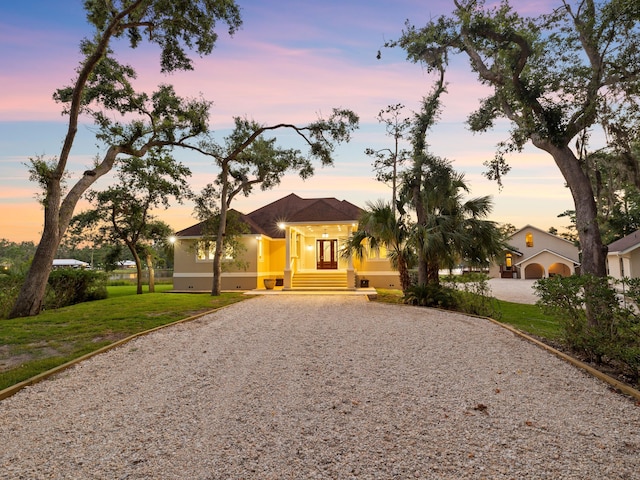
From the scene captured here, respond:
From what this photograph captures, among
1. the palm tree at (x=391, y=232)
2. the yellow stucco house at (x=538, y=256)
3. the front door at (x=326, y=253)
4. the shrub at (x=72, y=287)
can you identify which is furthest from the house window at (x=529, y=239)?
the shrub at (x=72, y=287)

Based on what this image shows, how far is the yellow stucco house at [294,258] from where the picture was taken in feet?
60.0

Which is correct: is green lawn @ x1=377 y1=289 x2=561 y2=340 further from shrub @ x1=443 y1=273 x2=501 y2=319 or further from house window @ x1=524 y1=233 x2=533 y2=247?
house window @ x1=524 y1=233 x2=533 y2=247

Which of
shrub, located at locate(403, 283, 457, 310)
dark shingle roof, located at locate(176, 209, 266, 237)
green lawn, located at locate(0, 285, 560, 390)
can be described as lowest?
green lawn, located at locate(0, 285, 560, 390)

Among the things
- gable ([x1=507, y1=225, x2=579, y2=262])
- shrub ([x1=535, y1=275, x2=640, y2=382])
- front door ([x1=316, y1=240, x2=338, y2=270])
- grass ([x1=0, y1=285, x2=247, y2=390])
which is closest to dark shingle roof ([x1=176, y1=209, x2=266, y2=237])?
front door ([x1=316, y1=240, x2=338, y2=270])

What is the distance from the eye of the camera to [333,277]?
63.3 feet

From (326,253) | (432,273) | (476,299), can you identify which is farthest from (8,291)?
(326,253)

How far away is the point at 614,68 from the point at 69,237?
23731 mm

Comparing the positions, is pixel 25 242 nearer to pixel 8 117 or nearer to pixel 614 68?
pixel 8 117

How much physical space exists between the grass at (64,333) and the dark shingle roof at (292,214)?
886cm

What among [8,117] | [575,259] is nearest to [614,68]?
[8,117]

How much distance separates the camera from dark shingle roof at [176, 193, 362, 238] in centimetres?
1831

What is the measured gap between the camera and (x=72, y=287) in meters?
13.9

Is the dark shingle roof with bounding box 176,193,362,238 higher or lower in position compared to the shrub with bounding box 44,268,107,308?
higher

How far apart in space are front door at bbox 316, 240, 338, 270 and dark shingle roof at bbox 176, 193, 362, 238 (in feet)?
9.08
